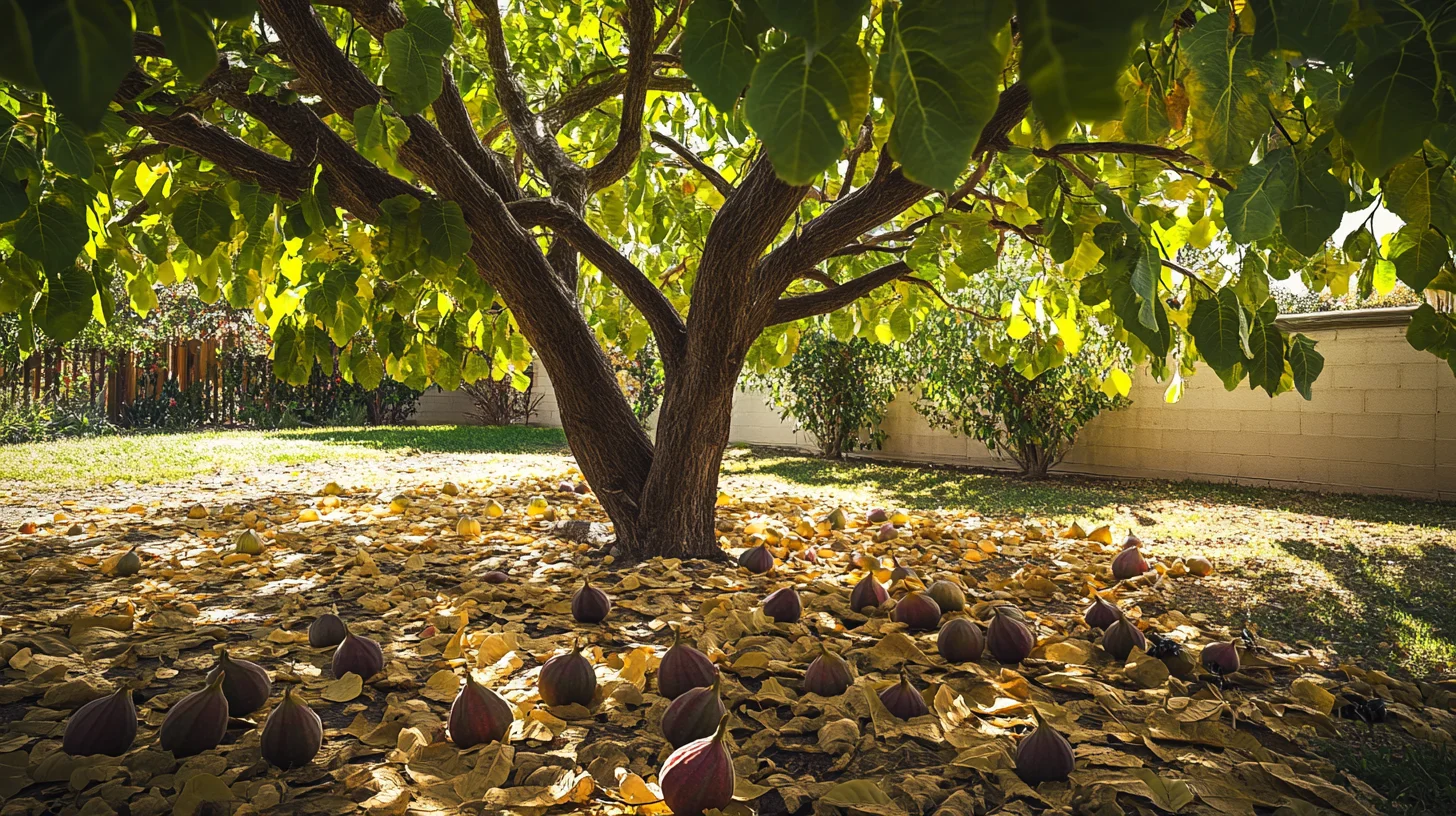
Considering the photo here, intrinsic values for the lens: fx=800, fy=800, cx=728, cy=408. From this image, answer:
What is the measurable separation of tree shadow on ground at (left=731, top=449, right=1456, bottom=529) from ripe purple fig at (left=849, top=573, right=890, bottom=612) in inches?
127

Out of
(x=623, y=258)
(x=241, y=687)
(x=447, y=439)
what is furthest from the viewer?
(x=447, y=439)

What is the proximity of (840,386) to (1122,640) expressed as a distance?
7.17 m

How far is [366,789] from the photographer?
4.40 ft

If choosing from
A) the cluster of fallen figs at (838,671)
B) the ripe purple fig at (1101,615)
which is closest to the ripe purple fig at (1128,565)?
the cluster of fallen figs at (838,671)

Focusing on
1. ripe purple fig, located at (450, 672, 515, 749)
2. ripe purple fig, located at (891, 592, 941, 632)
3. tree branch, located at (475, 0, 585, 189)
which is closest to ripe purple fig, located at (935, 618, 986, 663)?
ripe purple fig, located at (891, 592, 941, 632)

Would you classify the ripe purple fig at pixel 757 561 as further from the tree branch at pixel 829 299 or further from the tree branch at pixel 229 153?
the tree branch at pixel 229 153

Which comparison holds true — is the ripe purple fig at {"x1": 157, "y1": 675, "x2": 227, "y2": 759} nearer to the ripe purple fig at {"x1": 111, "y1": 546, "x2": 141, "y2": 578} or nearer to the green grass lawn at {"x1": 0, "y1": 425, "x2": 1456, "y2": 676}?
the ripe purple fig at {"x1": 111, "y1": 546, "x2": 141, "y2": 578}

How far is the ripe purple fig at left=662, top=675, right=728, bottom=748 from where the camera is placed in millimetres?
1472

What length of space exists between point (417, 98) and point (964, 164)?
3.44ft

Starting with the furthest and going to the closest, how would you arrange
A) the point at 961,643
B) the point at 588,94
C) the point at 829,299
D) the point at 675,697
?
the point at 588,94 < the point at 829,299 < the point at 961,643 < the point at 675,697

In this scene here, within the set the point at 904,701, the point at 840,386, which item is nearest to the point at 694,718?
the point at 904,701

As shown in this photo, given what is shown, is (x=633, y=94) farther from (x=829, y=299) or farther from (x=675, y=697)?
(x=675, y=697)

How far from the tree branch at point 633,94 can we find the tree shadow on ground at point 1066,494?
349cm

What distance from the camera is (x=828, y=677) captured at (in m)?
1.75
